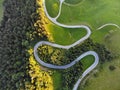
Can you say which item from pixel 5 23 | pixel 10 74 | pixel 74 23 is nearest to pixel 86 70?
pixel 74 23

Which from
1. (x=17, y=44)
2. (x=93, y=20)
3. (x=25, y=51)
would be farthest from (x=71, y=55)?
(x=17, y=44)

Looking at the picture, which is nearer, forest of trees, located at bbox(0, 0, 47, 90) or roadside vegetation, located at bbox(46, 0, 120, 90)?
forest of trees, located at bbox(0, 0, 47, 90)

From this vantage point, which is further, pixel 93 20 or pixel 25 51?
pixel 93 20

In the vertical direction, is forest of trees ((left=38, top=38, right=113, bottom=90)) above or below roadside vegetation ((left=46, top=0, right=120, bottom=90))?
below

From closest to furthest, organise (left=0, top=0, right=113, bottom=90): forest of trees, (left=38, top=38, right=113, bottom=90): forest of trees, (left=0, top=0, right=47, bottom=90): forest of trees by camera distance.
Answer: (left=38, top=38, right=113, bottom=90): forest of trees, (left=0, top=0, right=113, bottom=90): forest of trees, (left=0, top=0, right=47, bottom=90): forest of trees

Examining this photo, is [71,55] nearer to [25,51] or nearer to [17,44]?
[25,51]

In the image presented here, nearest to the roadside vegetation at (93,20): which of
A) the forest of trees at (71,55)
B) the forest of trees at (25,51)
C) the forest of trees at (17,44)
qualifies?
the forest of trees at (71,55)

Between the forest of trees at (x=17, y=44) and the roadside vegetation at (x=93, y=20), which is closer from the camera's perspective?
the forest of trees at (x=17, y=44)

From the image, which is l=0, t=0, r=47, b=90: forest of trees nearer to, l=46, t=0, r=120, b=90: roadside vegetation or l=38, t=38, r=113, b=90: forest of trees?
l=38, t=38, r=113, b=90: forest of trees

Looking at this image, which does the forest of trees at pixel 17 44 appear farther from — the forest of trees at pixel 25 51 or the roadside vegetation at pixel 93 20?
the roadside vegetation at pixel 93 20

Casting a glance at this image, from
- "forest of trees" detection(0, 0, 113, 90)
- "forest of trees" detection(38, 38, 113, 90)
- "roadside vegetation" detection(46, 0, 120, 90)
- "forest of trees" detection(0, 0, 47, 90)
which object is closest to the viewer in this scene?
"forest of trees" detection(38, 38, 113, 90)

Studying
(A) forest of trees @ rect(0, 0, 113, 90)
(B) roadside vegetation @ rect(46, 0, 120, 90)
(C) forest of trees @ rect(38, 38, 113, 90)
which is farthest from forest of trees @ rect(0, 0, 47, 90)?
(B) roadside vegetation @ rect(46, 0, 120, 90)
